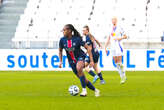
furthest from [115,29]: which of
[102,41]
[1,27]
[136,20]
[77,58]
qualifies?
[1,27]

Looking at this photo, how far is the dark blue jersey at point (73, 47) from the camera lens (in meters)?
11.9

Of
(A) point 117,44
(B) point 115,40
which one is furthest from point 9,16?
(B) point 115,40

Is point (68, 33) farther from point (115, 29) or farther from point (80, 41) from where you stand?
point (115, 29)

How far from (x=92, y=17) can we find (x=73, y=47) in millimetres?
22926

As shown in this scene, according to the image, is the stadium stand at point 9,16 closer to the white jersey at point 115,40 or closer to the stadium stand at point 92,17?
the stadium stand at point 92,17

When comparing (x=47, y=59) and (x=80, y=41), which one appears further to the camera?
(x=47, y=59)

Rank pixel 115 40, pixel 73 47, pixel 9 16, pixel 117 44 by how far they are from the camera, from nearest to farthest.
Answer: pixel 73 47
pixel 115 40
pixel 117 44
pixel 9 16

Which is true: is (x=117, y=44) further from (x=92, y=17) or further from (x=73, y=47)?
(x=92, y=17)

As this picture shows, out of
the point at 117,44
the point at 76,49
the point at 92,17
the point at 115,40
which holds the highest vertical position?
the point at 92,17

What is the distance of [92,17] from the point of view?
34.8 meters

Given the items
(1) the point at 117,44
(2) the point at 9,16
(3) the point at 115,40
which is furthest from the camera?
(2) the point at 9,16

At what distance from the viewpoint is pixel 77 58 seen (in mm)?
12148

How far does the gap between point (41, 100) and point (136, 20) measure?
23.3 metres

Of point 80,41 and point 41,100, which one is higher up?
point 80,41
